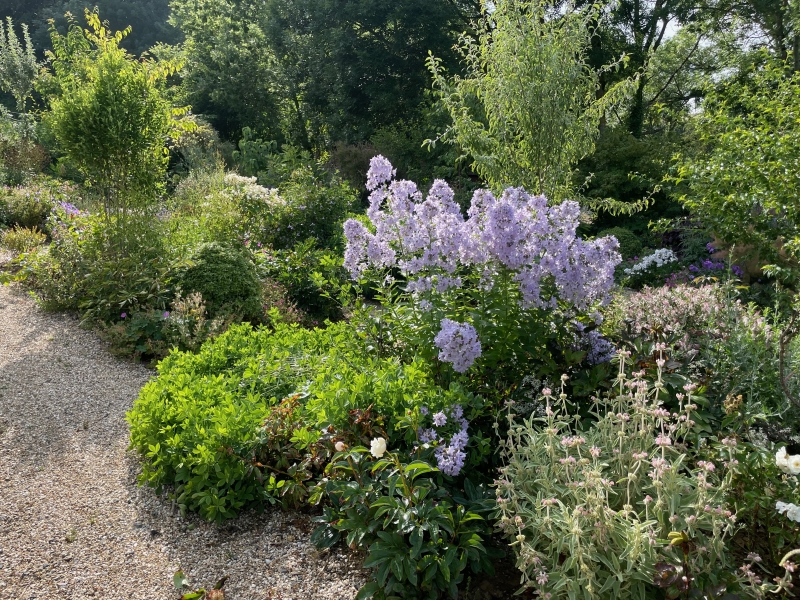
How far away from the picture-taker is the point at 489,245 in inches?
112

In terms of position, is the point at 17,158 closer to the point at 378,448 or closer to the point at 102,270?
the point at 102,270

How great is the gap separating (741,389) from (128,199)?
6040 millimetres

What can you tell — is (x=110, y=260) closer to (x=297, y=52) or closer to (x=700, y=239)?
(x=700, y=239)

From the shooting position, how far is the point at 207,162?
14336mm

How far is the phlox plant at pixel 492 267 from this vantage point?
2.88 meters

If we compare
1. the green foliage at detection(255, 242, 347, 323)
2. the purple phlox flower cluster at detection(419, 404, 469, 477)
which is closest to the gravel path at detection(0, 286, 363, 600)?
the purple phlox flower cluster at detection(419, 404, 469, 477)

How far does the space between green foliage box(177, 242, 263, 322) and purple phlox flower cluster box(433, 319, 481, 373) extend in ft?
10.6

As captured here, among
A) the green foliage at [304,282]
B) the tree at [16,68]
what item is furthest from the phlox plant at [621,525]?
the tree at [16,68]

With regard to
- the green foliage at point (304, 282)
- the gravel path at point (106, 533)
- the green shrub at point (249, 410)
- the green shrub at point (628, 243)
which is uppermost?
the green shrub at point (249, 410)

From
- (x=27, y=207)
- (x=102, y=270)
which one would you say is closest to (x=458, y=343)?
(x=102, y=270)

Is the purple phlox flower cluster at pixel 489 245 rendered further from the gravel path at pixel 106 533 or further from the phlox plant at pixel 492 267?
the gravel path at pixel 106 533

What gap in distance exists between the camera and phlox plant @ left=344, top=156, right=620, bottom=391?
2.88 m

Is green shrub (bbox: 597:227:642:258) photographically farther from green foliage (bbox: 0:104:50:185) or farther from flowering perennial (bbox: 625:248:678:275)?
green foliage (bbox: 0:104:50:185)

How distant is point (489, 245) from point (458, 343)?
21.1 inches
